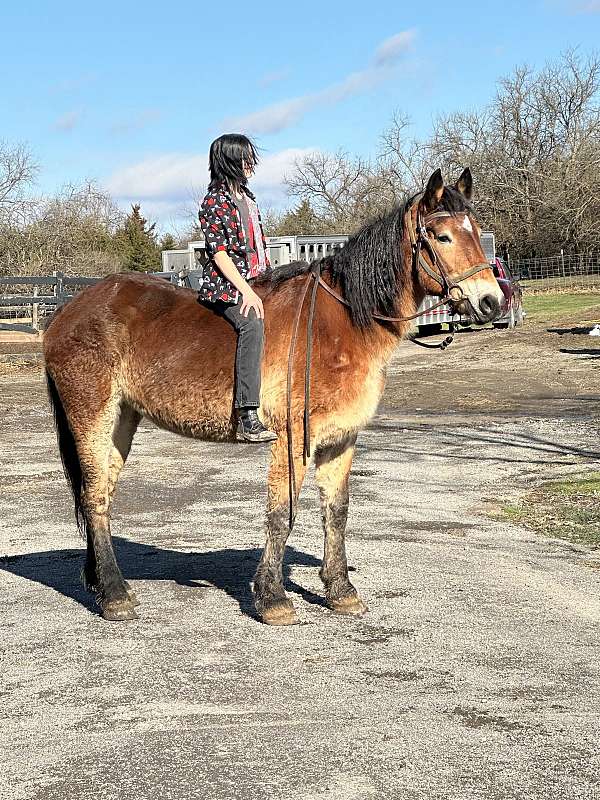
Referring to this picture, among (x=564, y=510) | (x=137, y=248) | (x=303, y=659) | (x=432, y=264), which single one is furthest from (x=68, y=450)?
(x=137, y=248)

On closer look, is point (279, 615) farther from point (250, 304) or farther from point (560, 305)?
point (560, 305)

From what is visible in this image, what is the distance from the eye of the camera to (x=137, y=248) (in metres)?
57.0

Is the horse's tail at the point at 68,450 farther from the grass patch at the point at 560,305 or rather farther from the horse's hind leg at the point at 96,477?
the grass patch at the point at 560,305

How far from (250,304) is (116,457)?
1475mm

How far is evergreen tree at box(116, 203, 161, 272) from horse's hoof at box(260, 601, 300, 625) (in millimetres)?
49419

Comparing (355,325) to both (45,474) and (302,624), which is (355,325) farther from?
(45,474)

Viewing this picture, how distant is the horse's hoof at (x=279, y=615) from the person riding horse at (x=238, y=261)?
36.7 inches

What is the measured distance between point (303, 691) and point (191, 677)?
0.57 metres

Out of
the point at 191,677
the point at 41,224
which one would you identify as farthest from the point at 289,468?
the point at 41,224

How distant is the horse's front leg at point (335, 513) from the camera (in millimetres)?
5906

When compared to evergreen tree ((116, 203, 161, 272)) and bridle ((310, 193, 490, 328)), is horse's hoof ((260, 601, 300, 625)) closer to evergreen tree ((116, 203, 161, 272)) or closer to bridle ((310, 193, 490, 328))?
bridle ((310, 193, 490, 328))

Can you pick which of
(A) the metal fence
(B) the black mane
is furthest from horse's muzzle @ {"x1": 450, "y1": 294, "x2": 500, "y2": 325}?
(A) the metal fence

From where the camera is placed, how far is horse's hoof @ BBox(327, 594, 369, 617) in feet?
19.2

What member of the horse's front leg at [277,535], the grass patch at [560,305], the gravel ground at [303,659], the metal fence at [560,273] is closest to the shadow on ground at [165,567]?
the gravel ground at [303,659]
